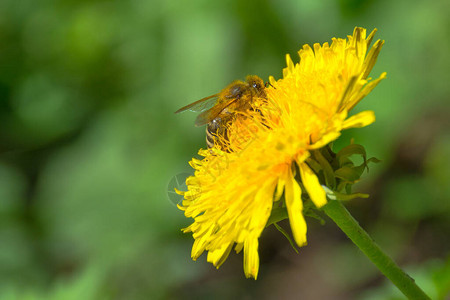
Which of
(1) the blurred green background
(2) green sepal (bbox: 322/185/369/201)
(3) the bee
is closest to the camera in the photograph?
(2) green sepal (bbox: 322/185/369/201)

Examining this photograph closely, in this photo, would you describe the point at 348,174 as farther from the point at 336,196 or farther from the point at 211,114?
the point at 211,114

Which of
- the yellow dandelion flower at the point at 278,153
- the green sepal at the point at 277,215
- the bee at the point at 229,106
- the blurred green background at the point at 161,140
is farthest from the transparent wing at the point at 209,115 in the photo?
the blurred green background at the point at 161,140

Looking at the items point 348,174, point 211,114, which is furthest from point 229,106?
point 348,174

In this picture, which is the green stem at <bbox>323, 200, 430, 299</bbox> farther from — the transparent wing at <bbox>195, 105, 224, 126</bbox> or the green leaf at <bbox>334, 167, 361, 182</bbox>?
the transparent wing at <bbox>195, 105, 224, 126</bbox>

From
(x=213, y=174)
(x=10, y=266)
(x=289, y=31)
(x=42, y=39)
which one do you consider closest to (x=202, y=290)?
(x=10, y=266)

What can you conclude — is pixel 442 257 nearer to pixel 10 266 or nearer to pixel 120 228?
pixel 120 228

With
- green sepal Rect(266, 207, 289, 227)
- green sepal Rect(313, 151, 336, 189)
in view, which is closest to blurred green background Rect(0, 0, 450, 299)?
green sepal Rect(266, 207, 289, 227)
